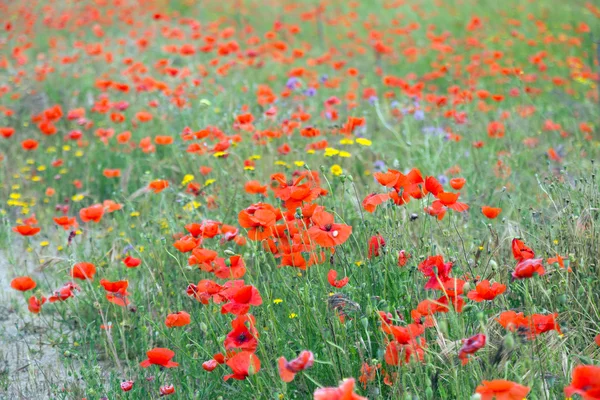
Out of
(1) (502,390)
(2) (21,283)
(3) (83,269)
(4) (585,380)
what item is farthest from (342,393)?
(2) (21,283)

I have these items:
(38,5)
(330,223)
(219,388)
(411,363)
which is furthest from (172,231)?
(38,5)

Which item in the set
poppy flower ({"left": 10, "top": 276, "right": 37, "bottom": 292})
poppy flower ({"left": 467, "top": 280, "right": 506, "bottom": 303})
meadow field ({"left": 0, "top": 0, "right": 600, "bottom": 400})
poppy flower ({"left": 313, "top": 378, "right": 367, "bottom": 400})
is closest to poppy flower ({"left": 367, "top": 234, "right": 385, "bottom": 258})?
meadow field ({"left": 0, "top": 0, "right": 600, "bottom": 400})

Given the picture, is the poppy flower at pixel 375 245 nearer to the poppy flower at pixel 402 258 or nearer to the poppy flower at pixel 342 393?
the poppy flower at pixel 402 258

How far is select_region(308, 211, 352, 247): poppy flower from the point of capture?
6.41 feet

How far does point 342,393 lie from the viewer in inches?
51.6

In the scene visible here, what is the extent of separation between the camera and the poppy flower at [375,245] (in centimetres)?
226

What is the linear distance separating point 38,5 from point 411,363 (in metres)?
10.9

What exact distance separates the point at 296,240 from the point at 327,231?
0.79 feet

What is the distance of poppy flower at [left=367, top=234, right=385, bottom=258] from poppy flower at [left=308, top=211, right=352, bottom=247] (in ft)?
1.01

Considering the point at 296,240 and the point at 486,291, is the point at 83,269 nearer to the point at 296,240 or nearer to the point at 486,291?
the point at 296,240

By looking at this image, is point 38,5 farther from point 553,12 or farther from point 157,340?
point 157,340

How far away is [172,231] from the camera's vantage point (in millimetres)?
3064

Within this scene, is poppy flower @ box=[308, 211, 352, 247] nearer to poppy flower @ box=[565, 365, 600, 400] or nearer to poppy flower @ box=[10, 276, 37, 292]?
poppy flower @ box=[565, 365, 600, 400]

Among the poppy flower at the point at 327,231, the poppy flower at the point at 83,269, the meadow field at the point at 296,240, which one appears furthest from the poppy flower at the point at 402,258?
the poppy flower at the point at 83,269
